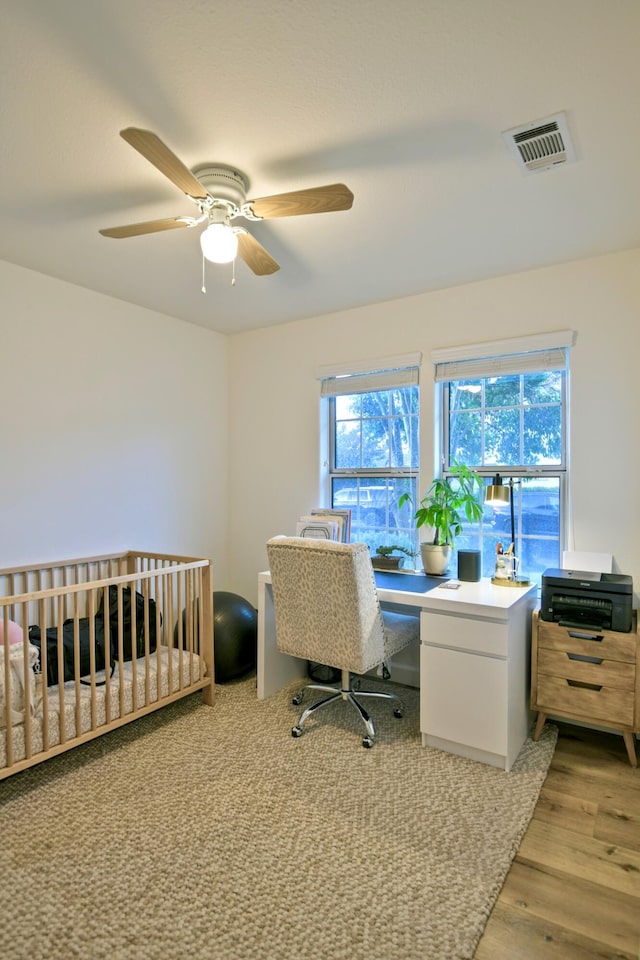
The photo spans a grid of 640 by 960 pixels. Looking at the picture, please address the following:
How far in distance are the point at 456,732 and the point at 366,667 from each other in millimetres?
512

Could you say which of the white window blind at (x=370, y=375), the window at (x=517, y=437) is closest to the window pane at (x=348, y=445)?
the white window blind at (x=370, y=375)

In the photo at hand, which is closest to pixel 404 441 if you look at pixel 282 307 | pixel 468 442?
pixel 468 442

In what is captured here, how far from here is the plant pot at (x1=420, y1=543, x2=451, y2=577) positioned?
10.0 feet

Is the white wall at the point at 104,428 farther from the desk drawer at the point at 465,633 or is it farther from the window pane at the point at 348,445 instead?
the desk drawer at the point at 465,633

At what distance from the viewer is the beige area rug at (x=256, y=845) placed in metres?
1.44

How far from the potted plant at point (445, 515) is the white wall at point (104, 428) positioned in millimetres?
1860

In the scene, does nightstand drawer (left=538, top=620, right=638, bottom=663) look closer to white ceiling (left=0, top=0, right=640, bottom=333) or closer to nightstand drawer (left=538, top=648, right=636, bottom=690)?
nightstand drawer (left=538, top=648, right=636, bottom=690)

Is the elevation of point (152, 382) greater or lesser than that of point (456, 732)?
greater

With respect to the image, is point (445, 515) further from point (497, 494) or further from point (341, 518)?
point (341, 518)

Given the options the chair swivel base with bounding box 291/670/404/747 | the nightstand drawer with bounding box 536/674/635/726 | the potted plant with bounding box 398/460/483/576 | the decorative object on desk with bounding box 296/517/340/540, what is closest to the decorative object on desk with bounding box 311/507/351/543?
the decorative object on desk with bounding box 296/517/340/540

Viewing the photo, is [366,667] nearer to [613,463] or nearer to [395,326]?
[613,463]

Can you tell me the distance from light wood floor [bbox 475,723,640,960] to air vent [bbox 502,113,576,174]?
2.50 m

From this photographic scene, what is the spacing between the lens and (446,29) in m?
1.35

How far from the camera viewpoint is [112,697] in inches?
97.8
